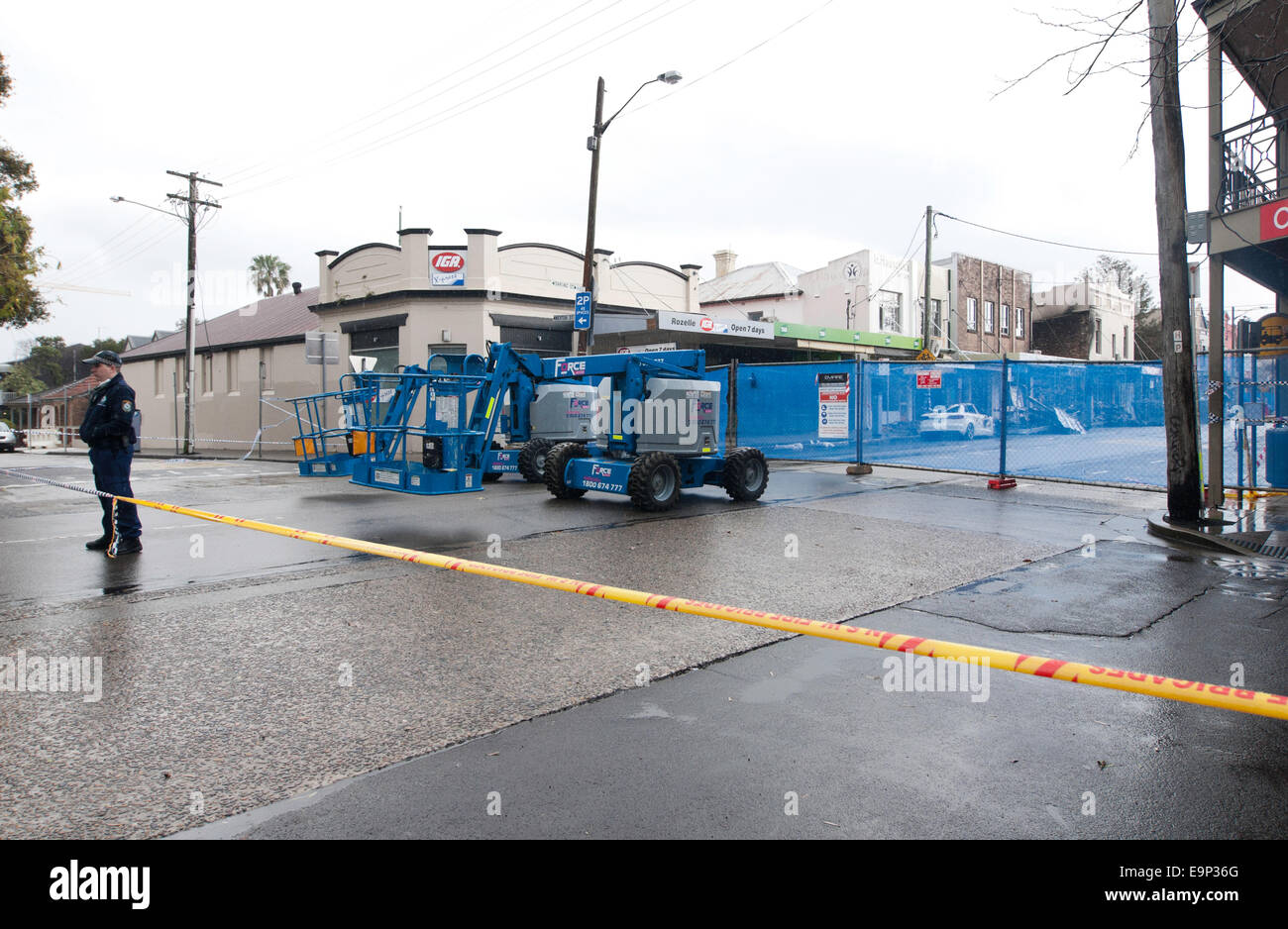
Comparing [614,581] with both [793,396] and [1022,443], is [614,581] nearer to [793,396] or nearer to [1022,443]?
[1022,443]

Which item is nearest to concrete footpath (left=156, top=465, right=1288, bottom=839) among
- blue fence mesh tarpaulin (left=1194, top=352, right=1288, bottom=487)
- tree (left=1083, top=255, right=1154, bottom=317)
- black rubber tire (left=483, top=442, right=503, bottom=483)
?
blue fence mesh tarpaulin (left=1194, top=352, right=1288, bottom=487)

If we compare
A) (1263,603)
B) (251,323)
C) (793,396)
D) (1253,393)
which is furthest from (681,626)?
(251,323)

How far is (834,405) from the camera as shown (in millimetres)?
17500

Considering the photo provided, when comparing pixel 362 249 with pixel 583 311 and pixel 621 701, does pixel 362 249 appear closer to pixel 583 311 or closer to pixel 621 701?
pixel 583 311

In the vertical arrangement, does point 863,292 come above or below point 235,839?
above

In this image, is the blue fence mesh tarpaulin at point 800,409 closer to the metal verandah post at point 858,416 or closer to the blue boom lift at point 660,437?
the metal verandah post at point 858,416

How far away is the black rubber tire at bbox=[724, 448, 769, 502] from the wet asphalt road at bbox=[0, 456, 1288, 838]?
345 centimetres

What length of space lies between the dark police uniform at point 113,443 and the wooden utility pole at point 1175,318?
38.8 feet

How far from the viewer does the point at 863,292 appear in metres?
39.7

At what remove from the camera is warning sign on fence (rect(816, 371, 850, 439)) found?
1723 centimetres

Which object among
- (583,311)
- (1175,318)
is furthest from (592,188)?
(1175,318)

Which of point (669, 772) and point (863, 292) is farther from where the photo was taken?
point (863, 292)

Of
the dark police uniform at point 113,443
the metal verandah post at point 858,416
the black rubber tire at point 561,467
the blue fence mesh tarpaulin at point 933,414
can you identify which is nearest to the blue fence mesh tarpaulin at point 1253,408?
the blue fence mesh tarpaulin at point 933,414

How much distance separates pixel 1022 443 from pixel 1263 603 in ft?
27.8
